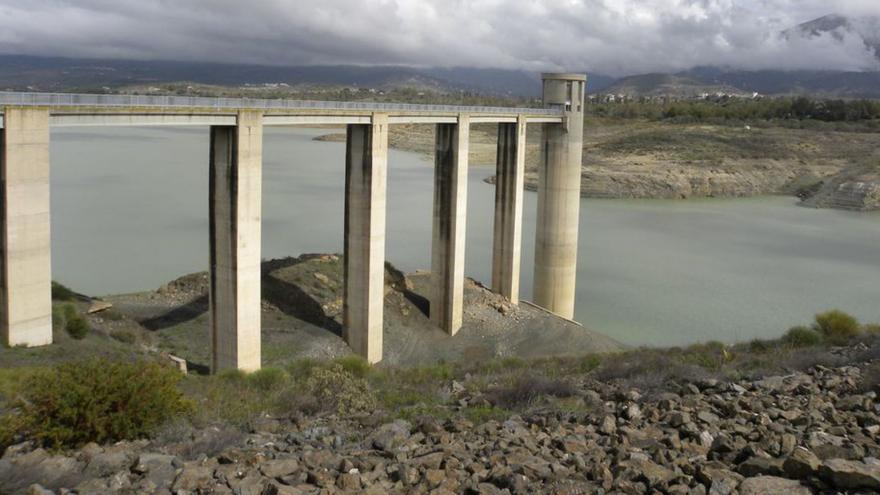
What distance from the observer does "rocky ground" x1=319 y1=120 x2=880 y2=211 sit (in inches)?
2280

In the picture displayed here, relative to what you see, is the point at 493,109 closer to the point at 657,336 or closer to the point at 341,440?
the point at 657,336

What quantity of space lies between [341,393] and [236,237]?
658cm

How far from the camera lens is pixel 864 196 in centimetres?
5484

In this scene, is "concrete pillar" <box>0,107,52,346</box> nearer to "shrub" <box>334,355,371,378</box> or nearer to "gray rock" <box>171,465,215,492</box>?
"shrub" <box>334,355,371,378</box>

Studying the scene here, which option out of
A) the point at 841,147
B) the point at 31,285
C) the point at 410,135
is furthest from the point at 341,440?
the point at 410,135

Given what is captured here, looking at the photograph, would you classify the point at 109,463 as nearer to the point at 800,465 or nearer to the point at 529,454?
the point at 529,454

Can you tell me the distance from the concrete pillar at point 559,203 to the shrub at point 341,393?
17.0m

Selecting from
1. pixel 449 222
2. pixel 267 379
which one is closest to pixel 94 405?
pixel 267 379

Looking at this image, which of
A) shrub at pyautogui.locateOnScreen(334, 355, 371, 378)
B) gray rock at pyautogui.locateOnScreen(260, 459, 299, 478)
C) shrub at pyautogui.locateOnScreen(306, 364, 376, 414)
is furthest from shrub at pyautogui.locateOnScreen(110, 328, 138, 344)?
gray rock at pyautogui.locateOnScreen(260, 459, 299, 478)

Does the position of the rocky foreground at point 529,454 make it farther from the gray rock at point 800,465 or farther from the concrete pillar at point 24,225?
the concrete pillar at point 24,225

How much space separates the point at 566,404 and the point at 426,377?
389cm

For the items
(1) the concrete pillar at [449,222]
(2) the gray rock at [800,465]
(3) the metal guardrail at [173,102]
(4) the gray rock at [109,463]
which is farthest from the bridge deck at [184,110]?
(2) the gray rock at [800,465]

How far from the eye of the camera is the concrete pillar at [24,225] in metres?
12.0

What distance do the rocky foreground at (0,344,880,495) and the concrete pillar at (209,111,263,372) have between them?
7.17 m
